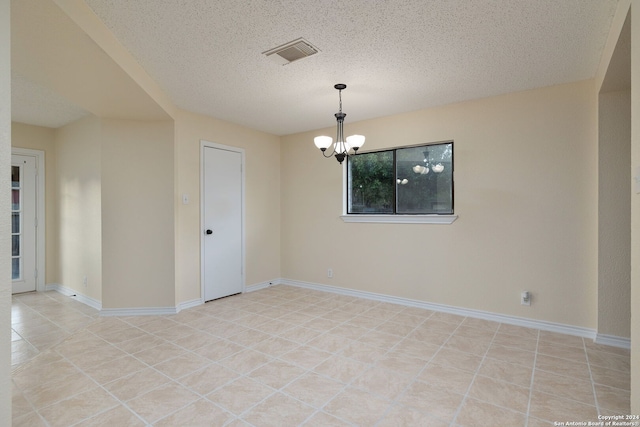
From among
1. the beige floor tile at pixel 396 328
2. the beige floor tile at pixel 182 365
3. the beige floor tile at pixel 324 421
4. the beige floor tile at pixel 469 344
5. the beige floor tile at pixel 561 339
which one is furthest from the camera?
the beige floor tile at pixel 396 328

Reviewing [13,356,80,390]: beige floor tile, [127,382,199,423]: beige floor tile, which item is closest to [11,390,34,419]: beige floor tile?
[13,356,80,390]: beige floor tile

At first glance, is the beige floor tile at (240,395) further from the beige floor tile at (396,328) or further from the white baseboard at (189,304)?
the white baseboard at (189,304)

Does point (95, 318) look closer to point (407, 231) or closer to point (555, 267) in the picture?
point (407, 231)

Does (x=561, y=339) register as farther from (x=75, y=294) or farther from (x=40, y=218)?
(x=40, y=218)

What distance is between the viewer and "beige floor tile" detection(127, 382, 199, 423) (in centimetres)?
205

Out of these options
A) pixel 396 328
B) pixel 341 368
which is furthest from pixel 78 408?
pixel 396 328

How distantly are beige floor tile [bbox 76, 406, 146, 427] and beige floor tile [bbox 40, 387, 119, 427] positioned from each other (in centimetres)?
6

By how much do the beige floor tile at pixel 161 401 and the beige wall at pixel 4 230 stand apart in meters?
0.86

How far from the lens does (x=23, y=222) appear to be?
490cm

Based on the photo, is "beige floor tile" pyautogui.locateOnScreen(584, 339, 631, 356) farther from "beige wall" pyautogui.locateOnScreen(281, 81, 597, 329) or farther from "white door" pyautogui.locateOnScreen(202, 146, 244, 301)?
"white door" pyautogui.locateOnScreen(202, 146, 244, 301)

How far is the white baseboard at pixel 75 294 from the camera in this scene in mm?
4262

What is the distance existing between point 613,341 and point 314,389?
2.75m

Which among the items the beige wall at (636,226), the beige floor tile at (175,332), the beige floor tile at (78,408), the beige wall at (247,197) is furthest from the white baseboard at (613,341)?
the beige wall at (247,197)

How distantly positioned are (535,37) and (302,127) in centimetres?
314
